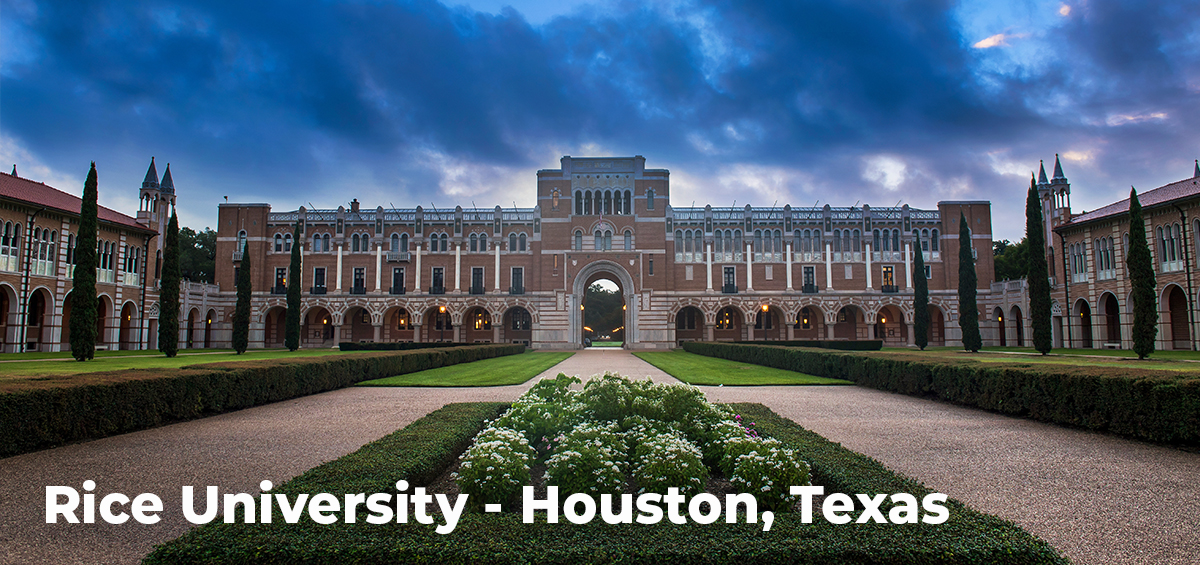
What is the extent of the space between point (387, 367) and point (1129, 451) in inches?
650

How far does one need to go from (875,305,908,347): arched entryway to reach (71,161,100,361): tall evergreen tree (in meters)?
47.0

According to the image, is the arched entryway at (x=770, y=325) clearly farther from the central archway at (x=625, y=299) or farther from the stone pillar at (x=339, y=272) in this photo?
the stone pillar at (x=339, y=272)

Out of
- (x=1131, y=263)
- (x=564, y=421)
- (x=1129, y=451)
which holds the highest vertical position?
(x=1131, y=263)

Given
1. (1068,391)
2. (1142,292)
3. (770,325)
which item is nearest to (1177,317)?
(1142,292)

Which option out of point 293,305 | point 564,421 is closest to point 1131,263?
point 564,421

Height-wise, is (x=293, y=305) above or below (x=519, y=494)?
above

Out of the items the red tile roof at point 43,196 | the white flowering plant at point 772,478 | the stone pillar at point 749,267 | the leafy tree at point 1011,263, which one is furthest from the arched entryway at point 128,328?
the leafy tree at point 1011,263

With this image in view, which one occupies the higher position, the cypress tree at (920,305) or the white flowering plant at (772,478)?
the cypress tree at (920,305)

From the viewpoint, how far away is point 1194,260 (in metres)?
27.6

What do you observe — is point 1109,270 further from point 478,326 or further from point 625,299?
point 478,326

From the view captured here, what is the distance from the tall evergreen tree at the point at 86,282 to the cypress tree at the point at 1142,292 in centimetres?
3900

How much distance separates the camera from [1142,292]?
22.0 metres

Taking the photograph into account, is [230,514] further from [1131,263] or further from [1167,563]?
[1131,263]

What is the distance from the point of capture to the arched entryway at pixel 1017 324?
41.2 meters
